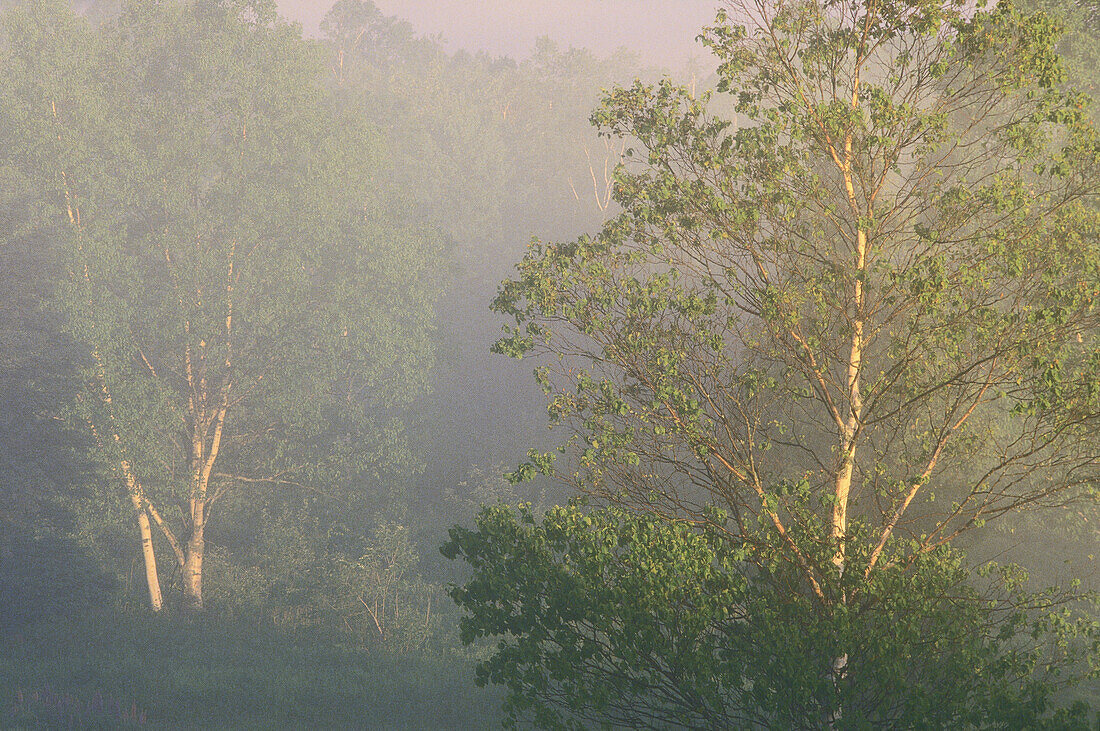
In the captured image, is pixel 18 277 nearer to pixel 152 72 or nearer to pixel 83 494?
pixel 83 494

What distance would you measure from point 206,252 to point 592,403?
22736 millimetres

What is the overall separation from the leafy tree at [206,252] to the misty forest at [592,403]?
0.16 metres

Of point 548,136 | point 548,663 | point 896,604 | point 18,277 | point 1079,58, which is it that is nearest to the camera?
point 896,604

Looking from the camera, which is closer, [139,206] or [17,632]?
[17,632]

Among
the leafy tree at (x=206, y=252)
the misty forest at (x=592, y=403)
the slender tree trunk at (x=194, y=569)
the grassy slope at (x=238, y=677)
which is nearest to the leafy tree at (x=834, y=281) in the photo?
the misty forest at (x=592, y=403)

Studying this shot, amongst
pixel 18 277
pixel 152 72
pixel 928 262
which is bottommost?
pixel 928 262

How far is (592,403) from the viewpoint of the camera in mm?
10789

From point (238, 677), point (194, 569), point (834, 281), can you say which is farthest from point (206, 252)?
point (834, 281)

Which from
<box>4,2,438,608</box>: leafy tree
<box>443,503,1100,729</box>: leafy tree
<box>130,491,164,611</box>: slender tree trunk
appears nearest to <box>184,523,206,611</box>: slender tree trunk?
<box>4,2,438,608</box>: leafy tree

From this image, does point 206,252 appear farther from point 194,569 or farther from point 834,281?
point 834,281

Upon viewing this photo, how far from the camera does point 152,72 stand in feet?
101

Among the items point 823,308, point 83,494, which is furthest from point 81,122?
point 823,308

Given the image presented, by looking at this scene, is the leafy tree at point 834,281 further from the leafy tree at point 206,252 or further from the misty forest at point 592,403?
the leafy tree at point 206,252

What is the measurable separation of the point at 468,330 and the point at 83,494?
39825 mm
